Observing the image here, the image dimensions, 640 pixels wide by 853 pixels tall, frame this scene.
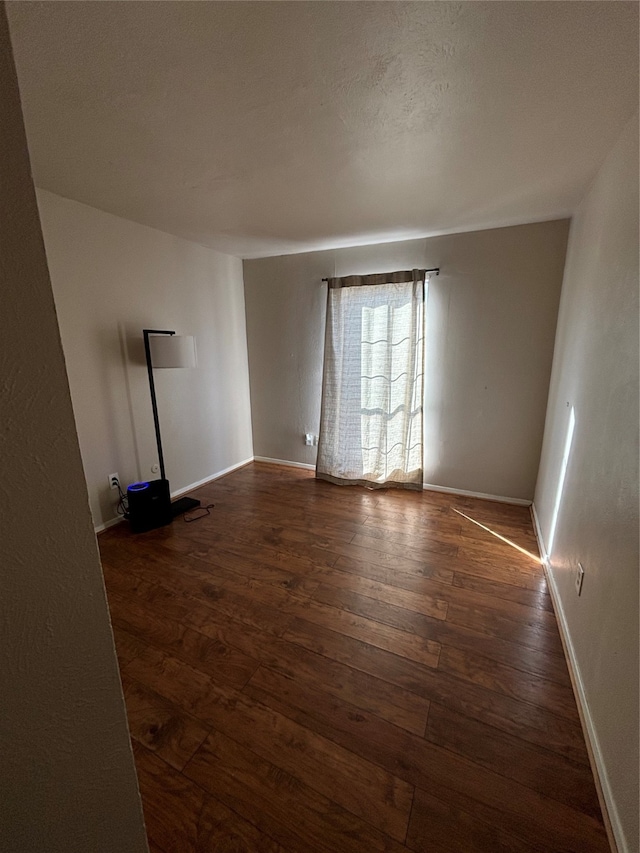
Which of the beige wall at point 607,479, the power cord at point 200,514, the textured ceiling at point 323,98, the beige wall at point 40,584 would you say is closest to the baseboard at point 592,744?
the beige wall at point 607,479

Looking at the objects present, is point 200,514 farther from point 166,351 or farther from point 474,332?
point 474,332

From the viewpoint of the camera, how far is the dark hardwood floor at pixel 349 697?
1.04 m

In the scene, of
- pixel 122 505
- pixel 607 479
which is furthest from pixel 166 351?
pixel 607 479

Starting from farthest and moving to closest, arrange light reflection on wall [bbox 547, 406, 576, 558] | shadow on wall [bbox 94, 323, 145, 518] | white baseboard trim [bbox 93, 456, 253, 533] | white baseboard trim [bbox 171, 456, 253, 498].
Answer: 1. white baseboard trim [bbox 171, 456, 253, 498]
2. white baseboard trim [bbox 93, 456, 253, 533]
3. shadow on wall [bbox 94, 323, 145, 518]
4. light reflection on wall [bbox 547, 406, 576, 558]

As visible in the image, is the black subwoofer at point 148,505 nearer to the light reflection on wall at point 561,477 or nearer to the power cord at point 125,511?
the power cord at point 125,511

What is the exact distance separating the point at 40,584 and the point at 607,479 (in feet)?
5.67

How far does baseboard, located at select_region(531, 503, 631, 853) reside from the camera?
0.98 meters

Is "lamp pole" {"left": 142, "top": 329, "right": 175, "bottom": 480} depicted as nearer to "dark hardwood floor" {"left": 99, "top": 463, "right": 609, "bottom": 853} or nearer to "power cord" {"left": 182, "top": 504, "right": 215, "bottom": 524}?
"power cord" {"left": 182, "top": 504, "right": 215, "bottom": 524}

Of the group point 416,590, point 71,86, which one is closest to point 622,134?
point 71,86

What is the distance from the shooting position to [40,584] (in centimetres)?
50

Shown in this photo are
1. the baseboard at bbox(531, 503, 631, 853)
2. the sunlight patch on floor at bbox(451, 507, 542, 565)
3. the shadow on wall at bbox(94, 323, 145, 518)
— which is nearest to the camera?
the baseboard at bbox(531, 503, 631, 853)

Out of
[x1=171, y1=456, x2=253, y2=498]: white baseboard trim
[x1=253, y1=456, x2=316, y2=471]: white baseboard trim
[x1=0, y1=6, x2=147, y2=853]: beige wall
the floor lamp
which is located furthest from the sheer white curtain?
[x1=0, y1=6, x2=147, y2=853]: beige wall

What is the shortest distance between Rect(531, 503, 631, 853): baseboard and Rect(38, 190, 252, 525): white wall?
3.05 meters

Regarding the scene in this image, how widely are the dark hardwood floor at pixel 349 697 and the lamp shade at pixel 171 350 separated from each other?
1377mm
